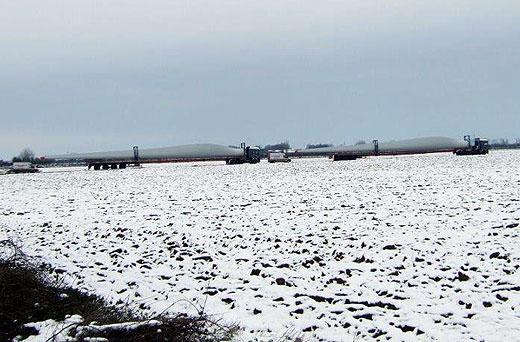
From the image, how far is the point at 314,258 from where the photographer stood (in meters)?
11.0

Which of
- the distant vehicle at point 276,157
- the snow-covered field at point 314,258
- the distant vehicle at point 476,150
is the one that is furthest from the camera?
the distant vehicle at point 276,157

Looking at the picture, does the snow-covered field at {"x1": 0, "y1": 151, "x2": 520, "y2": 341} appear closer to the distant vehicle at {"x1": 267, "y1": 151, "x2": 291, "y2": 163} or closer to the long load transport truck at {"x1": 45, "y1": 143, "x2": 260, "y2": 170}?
the long load transport truck at {"x1": 45, "y1": 143, "x2": 260, "y2": 170}

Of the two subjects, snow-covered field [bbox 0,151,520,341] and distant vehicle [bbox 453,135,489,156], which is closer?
snow-covered field [bbox 0,151,520,341]

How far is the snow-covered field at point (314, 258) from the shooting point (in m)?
7.72

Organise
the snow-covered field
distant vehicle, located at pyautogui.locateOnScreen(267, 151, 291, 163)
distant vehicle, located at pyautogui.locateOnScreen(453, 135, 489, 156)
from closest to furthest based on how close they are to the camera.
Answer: the snow-covered field → distant vehicle, located at pyautogui.locateOnScreen(453, 135, 489, 156) → distant vehicle, located at pyautogui.locateOnScreen(267, 151, 291, 163)

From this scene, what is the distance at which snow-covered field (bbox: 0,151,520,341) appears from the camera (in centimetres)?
772

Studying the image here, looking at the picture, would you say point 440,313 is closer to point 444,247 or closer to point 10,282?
point 444,247

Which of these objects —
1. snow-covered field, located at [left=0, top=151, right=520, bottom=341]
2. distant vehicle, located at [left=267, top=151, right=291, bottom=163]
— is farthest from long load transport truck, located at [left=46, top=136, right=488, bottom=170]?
snow-covered field, located at [left=0, top=151, right=520, bottom=341]

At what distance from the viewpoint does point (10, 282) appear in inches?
345

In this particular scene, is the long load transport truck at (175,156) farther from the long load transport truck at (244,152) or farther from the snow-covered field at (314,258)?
the snow-covered field at (314,258)

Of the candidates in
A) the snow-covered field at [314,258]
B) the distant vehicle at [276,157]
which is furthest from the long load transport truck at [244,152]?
the snow-covered field at [314,258]

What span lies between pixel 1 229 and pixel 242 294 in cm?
1121

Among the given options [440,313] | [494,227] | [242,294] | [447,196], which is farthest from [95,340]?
[447,196]

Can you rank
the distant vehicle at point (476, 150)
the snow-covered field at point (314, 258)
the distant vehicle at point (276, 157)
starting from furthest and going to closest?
1. the distant vehicle at point (276, 157)
2. the distant vehicle at point (476, 150)
3. the snow-covered field at point (314, 258)
